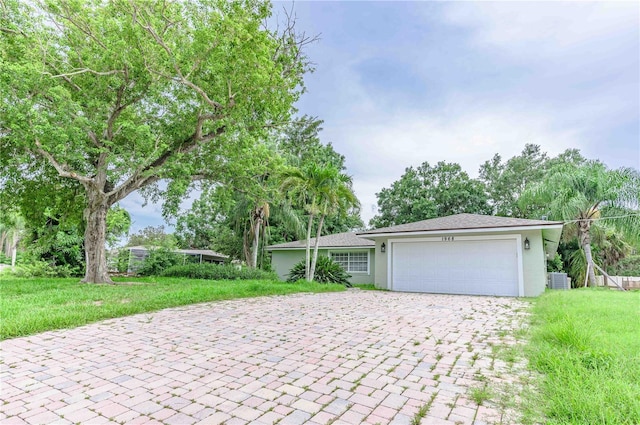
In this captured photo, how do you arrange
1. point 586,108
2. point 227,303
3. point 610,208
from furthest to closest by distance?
point 610,208 < point 586,108 < point 227,303

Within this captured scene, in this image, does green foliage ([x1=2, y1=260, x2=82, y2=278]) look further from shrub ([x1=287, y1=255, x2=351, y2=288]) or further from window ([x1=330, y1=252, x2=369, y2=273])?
window ([x1=330, y1=252, x2=369, y2=273])

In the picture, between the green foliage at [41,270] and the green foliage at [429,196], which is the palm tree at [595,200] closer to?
the green foliage at [429,196]

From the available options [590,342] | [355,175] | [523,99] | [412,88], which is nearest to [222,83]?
[412,88]

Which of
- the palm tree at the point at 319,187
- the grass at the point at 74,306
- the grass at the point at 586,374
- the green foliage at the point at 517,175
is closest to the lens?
the grass at the point at 586,374

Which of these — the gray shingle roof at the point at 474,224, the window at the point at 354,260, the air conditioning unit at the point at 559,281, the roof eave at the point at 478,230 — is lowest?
the air conditioning unit at the point at 559,281

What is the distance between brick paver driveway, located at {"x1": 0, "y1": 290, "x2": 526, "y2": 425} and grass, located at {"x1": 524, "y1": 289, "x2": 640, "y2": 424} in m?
0.43

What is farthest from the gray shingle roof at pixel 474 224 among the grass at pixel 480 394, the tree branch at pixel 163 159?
the grass at pixel 480 394

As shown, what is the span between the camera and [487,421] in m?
2.36

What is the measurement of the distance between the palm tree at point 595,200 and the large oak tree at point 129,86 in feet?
46.2

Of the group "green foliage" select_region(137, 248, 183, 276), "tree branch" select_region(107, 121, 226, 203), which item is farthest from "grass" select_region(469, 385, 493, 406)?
"green foliage" select_region(137, 248, 183, 276)

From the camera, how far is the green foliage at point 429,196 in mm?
26750

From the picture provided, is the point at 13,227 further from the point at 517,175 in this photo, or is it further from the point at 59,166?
the point at 517,175

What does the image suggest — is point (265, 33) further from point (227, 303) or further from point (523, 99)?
point (523, 99)

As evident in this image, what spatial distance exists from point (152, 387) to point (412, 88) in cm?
1439
